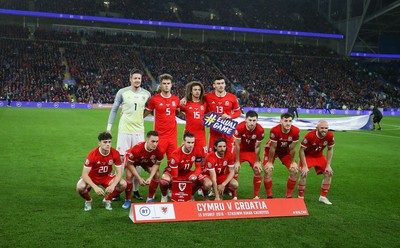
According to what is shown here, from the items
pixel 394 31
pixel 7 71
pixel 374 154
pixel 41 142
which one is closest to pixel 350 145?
pixel 374 154

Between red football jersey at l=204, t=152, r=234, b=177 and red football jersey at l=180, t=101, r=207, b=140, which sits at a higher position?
red football jersey at l=180, t=101, r=207, b=140

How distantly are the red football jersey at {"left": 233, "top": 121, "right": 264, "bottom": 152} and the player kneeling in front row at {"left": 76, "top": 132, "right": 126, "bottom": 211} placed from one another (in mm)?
2087

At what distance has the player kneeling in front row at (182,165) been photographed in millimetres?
6209

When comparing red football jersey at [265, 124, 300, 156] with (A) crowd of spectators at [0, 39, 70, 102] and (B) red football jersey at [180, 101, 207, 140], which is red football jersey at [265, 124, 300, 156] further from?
(A) crowd of spectators at [0, 39, 70, 102]

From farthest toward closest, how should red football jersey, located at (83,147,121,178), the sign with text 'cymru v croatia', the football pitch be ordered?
red football jersey, located at (83,147,121,178) → the sign with text 'cymru v croatia' → the football pitch

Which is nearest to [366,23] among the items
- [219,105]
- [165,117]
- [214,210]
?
[219,105]

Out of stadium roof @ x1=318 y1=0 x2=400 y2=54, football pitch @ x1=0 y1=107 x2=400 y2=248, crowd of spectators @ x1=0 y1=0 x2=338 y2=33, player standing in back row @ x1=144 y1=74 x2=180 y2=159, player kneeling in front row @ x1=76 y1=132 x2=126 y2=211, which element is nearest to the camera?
football pitch @ x1=0 y1=107 x2=400 y2=248

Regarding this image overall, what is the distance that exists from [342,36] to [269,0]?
12.5 meters

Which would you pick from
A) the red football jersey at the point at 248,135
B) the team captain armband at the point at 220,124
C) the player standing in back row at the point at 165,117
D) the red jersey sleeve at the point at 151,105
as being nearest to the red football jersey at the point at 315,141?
the red football jersey at the point at 248,135

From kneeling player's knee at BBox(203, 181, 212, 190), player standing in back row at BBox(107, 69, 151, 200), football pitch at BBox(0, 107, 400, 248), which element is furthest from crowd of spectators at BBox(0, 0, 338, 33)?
kneeling player's knee at BBox(203, 181, 212, 190)

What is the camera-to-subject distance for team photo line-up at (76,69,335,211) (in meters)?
6.25

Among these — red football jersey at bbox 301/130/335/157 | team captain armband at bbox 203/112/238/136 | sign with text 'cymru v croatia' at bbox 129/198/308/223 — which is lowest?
sign with text 'cymru v croatia' at bbox 129/198/308/223

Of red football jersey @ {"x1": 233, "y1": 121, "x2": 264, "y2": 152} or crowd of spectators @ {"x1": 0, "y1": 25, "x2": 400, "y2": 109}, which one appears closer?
red football jersey @ {"x1": 233, "y1": 121, "x2": 264, "y2": 152}

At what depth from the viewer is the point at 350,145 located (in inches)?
582
